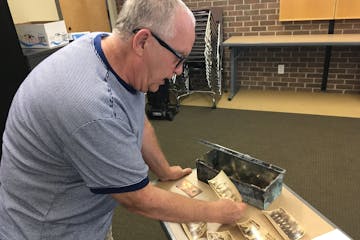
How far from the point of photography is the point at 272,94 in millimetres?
4012

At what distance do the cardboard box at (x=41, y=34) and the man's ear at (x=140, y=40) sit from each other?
1.98 meters

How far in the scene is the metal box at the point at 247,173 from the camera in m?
1.00

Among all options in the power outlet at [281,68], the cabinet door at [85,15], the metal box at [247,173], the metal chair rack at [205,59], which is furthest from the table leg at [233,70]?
the metal box at [247,173]

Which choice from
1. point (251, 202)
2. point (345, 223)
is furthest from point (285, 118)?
point (251, 202)

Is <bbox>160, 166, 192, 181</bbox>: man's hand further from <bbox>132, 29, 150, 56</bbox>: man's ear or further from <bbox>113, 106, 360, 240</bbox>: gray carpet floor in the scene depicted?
<bbox>113, 106, 360, 240</bbox>: gray carpet floor

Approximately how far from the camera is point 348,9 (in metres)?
3.37

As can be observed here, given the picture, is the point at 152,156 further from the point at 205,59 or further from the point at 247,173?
the point at 205,59

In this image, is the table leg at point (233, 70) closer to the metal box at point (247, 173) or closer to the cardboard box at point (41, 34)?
the cardboard box at point (41, 34)

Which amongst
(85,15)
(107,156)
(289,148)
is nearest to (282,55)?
(289,148)

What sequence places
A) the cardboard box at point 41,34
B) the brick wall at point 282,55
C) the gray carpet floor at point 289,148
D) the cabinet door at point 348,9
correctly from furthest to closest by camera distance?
the brick wall at point 282,55, the cabinet door at point 348,9, the cardboard box at point 41,34, the gray carpet floor at point 289,148

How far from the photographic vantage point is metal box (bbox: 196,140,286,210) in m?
1.00

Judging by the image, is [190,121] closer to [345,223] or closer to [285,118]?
[285,118]

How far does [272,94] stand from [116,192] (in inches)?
140

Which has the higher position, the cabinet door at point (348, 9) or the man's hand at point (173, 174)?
the cabinet door at point (348, 9)
